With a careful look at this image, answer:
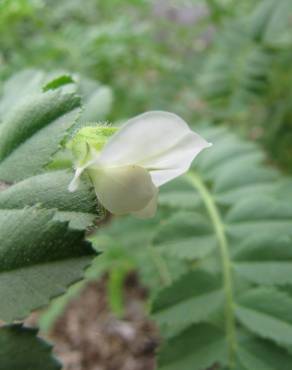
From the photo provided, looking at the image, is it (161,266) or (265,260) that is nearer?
(265,260)

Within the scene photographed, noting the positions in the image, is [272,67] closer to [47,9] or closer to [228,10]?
[228,10]

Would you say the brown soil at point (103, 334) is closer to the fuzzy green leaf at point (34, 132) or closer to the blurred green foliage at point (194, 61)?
the blurred green foliage at point (194, 61)

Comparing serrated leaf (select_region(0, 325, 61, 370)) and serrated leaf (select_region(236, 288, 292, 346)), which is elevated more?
serrated leaf (select_region(0, 325, 61, 370))

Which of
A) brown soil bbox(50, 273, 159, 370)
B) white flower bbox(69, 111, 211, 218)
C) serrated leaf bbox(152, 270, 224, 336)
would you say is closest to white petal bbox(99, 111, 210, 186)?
white flower bbox(69, 111, 211, 218)

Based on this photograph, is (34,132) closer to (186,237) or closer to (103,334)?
(186,237)

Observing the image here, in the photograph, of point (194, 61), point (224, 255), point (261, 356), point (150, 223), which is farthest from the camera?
point (194, 61)

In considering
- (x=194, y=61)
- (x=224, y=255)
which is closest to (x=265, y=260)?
(x=224, y=255)

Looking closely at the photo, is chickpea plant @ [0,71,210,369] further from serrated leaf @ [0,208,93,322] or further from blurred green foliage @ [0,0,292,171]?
blurred green foliage @ [0,0,292,171]

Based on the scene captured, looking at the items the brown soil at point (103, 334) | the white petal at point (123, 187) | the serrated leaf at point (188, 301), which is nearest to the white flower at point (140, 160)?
the white petal at point (123, 187)
